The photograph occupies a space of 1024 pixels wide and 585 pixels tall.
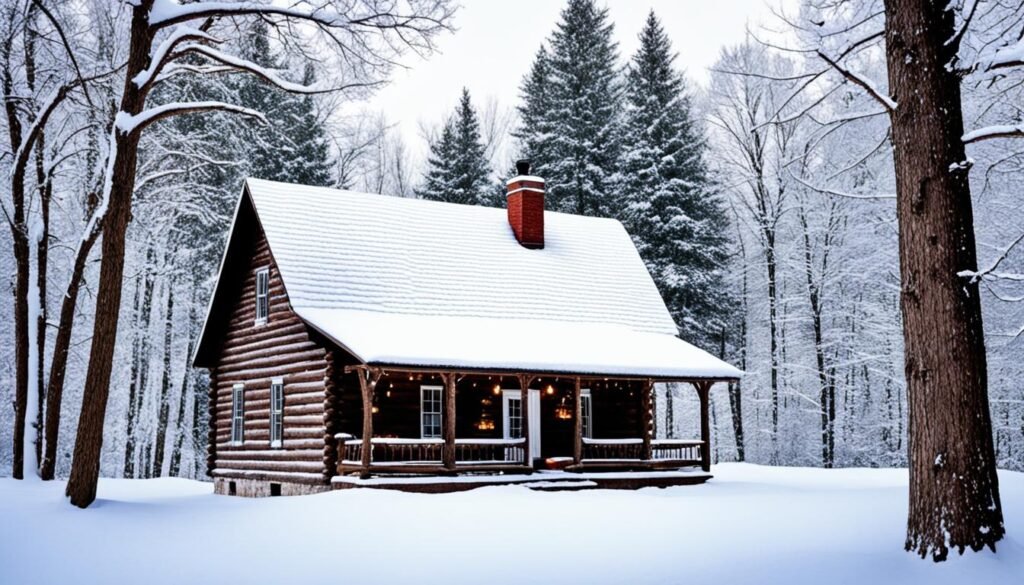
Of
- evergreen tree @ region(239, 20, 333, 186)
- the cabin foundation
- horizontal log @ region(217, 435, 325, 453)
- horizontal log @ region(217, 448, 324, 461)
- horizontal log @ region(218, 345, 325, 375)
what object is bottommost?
the cabin foundation

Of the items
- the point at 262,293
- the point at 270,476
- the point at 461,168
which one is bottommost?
the point at 270,476

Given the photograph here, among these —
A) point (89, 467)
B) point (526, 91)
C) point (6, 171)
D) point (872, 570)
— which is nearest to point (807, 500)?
point (872, 570)

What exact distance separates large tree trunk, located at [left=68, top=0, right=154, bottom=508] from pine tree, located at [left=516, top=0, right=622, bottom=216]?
24425 millimetres

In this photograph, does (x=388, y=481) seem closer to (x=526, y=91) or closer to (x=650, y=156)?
(x=650, y=156)

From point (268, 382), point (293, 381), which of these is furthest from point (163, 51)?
point (268, 382)

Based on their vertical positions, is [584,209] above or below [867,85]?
above

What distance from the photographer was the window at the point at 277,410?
2253cm

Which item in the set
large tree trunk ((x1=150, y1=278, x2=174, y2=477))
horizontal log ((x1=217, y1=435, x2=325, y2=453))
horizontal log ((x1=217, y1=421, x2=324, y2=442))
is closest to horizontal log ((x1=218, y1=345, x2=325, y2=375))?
horizontal log ((x1=217, y1=421, x2=324, y2=442))

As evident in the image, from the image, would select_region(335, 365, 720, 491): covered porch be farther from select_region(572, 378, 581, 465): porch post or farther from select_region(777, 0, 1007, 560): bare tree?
select_region(777, 0, 1007, 560): bare tree

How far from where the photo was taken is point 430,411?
22.5 meters

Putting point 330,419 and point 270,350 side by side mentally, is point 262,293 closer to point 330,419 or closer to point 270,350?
point 270,350

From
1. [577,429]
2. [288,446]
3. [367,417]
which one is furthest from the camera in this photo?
[288,446]

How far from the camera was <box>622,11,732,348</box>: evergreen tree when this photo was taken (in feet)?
118

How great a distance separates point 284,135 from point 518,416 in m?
17.6
